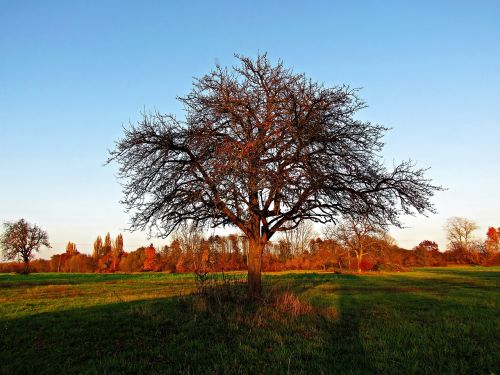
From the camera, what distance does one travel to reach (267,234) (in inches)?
539

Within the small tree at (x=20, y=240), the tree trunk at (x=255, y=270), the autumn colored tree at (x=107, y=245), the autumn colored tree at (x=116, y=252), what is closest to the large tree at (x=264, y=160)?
the tree trunk at (x=255, y=270)

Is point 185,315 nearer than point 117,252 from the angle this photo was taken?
Yes

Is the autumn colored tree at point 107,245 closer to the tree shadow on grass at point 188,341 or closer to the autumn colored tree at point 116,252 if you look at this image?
the autumn colored tree at point 116,252

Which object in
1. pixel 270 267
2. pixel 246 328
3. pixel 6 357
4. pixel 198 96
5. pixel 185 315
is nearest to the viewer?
pixel 6 357

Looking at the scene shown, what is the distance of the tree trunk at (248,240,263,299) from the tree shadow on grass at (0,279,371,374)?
1.28 m

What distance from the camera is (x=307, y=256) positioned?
67.4 m

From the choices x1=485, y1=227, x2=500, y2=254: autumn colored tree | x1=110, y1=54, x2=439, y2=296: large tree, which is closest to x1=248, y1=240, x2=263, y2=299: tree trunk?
x1=110, y1=54, x2=439, y2=296: large tree

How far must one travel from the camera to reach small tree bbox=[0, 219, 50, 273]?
5578 centimetres

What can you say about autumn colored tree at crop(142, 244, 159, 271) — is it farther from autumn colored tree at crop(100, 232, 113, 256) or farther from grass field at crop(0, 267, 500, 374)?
grass field at crop(0, 267, 500, 374)

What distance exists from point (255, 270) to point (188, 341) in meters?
5.50

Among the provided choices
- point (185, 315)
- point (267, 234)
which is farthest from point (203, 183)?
point (185, 315)

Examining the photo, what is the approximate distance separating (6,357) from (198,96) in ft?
33.4

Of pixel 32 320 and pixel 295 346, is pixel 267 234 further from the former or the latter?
pixel 32 320

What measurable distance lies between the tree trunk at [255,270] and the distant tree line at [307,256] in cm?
3290
